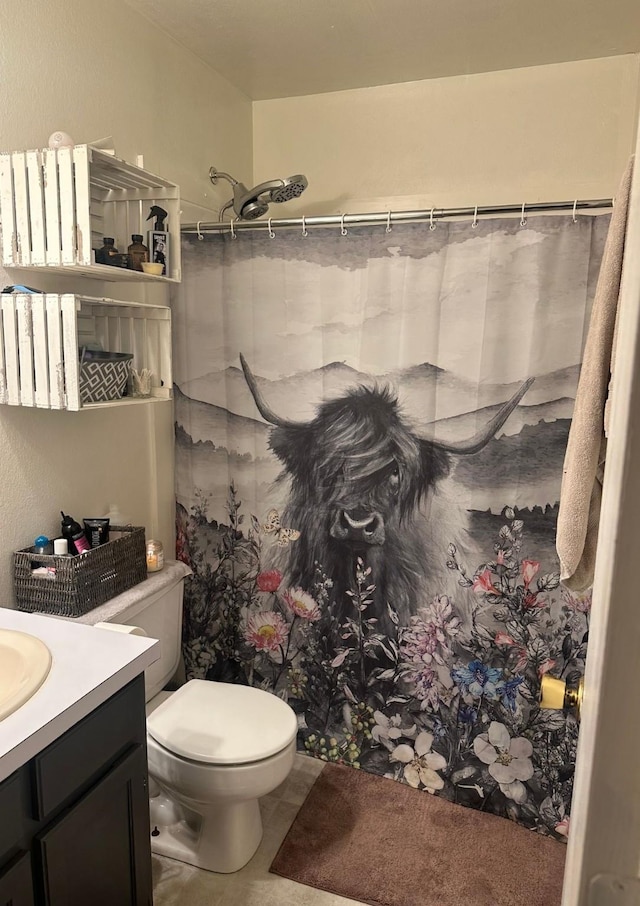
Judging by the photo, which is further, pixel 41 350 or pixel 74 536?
pixel 74 536

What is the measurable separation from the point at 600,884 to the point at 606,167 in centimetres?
218

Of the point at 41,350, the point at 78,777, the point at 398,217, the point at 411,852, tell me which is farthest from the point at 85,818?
the point at 398,217

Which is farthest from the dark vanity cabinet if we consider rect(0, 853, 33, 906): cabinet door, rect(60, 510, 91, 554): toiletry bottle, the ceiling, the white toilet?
the ceiling

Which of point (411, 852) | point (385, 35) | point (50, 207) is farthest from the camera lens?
point (385, 35)

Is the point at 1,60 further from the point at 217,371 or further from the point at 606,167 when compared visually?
the point at 606,167

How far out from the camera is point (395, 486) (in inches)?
79.2

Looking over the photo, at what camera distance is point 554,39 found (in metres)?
1.96

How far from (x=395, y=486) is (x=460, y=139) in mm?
1241

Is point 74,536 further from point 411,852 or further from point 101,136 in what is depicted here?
point 411,852

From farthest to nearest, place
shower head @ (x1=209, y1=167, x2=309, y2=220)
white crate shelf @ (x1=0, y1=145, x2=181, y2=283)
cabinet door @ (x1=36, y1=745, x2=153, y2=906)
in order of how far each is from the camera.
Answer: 1. shower head @ (x1=209, y1=167, x2=309, y2=220)
2. white crate shelf @ (x1=0, y1=145, x2=181, y2=283)
3. cabinet door @ (x1=36, y1=745, x2=153, y2=906)

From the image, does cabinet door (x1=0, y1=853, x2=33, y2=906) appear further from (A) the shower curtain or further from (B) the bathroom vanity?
(A) the shower curtain

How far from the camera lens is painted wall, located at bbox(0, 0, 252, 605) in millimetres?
1560

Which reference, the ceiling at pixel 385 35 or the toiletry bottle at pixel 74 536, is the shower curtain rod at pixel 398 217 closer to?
the ceiling at pixel 385 35

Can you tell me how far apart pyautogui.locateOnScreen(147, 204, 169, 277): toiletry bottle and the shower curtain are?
37cm
